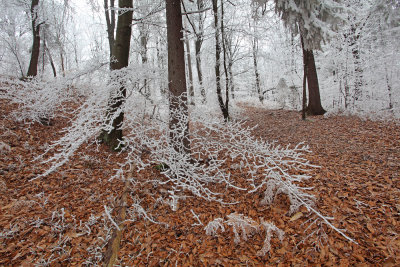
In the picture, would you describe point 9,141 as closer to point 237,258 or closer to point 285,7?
point 237,258

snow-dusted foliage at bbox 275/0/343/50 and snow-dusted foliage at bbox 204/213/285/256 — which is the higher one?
snow-dusted foliage at bbox 275/0/343/50

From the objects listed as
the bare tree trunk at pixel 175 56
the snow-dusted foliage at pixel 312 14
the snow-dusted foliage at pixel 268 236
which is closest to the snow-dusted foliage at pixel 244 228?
the snow-dusted foliage at pixel 268 236

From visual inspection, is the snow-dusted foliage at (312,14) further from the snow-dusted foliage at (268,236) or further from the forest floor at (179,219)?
the snow-dusted foliage at (268,236)

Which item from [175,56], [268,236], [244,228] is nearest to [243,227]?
[244,228]

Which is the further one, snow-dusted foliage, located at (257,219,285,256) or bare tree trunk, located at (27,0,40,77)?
bare tree trunk, located at (27,0,40,77)

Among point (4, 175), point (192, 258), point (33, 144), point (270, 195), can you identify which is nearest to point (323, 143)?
point (270, 195)

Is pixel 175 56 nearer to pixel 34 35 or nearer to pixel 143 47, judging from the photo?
pixel 34 35

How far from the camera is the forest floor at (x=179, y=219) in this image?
206cm

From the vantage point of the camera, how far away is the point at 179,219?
276 centimetres

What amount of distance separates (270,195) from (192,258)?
1.44 meters

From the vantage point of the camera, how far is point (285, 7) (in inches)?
196

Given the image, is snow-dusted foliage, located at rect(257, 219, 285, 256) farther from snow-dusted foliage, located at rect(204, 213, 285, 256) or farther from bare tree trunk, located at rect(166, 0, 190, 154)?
bare tree trunk, located at rect(166, 0, 190, 154)

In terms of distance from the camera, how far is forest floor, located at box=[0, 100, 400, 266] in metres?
2.06

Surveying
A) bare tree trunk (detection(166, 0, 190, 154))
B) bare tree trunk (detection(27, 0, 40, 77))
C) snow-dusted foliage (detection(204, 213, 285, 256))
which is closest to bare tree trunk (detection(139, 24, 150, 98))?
bare tree trunk (detection(166, 0, 190, 154))
